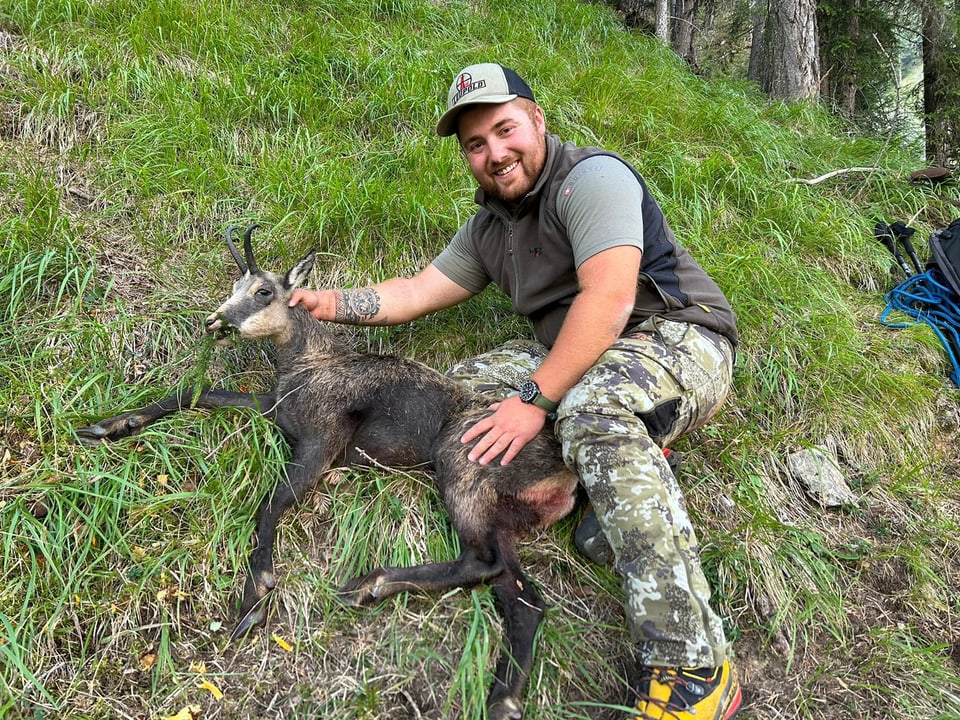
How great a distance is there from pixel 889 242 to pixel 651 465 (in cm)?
400

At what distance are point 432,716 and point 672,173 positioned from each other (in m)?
4.16

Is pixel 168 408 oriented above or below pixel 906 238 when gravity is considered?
below

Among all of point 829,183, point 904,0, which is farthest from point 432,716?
point 904,0

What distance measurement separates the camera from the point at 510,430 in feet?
9.14

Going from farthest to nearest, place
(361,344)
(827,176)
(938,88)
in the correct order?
1. (938,88)
2. (827,176)
3. (361,344)

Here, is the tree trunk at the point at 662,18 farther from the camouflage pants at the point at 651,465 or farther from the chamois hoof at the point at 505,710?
the chamois hoof at the point at 505,710

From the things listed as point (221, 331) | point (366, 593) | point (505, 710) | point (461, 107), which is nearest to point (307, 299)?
point (221, 331)

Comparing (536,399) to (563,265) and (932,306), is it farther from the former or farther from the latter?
(932,306)

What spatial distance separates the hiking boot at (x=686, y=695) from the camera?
7.47 ft

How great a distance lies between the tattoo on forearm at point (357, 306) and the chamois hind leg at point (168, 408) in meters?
0.61

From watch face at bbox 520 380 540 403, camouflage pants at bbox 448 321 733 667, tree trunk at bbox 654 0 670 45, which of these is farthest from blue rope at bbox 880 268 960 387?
tree trunk at bbox 654 0 670 45

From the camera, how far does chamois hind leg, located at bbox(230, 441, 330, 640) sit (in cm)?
263

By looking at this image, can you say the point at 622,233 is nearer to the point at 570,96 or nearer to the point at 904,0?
the point at 570,96

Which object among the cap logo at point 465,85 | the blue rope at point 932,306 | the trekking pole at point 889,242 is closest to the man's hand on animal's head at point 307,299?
the cap logo at point 465,85
